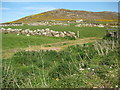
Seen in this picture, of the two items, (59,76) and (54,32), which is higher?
(54,32)

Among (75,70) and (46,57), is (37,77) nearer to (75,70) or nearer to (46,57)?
(75,70)

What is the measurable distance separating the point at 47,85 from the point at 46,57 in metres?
4.64

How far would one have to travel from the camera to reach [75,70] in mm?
7453

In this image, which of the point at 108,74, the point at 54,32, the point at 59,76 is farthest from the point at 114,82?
the point at 54,32

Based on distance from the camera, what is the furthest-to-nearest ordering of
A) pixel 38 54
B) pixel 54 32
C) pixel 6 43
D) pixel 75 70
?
pixel 54 32 → pixel 6 43 → pixel 38 54 → pixel 75 70

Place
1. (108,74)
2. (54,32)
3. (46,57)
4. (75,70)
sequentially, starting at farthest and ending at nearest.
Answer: (54,32) < (46,57) < (75,70) < (108,74)

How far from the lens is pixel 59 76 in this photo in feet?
22.9

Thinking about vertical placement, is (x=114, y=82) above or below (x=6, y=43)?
below

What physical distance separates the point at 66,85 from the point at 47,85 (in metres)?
0.67

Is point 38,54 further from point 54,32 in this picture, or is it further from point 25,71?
point 54,32

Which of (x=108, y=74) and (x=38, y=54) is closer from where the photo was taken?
(x=108, y=74)

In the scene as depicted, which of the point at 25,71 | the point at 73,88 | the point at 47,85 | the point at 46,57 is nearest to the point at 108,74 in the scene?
the point at 73,88

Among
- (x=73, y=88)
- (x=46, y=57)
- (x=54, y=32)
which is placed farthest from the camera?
(x=54, y=32)

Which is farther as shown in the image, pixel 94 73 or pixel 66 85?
pixel 94 73
